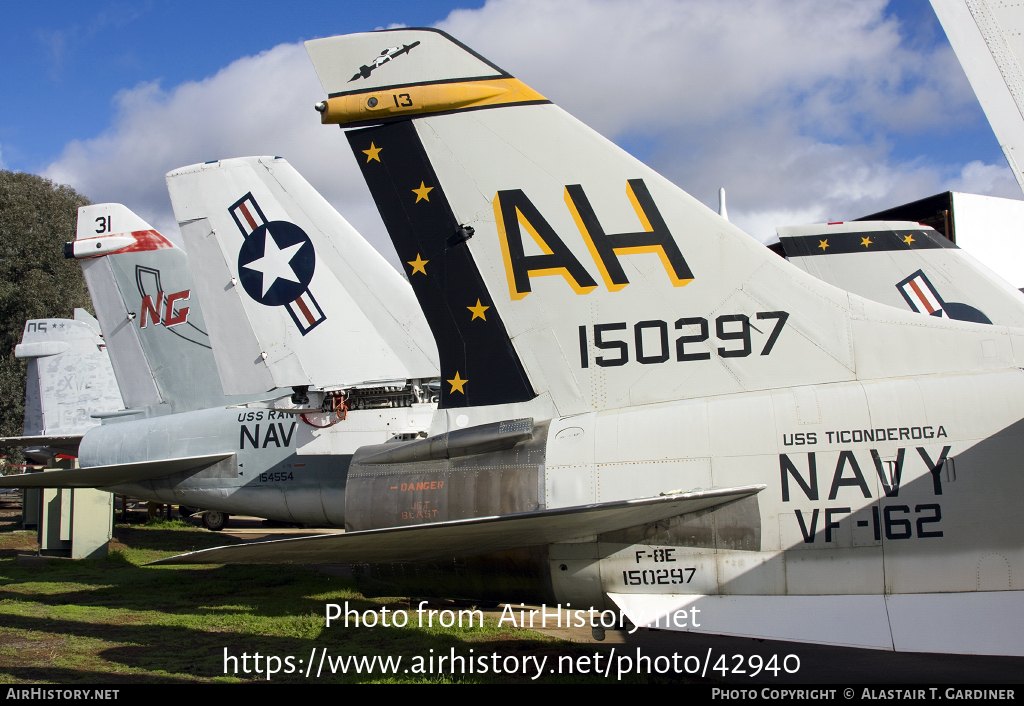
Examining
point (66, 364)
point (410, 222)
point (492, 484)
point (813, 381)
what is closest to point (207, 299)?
point (410, 222)

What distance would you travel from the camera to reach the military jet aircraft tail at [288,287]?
31.3 ft

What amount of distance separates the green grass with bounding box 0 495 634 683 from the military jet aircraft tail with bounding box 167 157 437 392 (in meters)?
→ 2.84

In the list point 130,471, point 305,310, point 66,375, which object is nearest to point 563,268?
point 305,310

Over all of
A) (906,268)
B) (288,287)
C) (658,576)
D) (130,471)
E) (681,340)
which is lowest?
(658,576)

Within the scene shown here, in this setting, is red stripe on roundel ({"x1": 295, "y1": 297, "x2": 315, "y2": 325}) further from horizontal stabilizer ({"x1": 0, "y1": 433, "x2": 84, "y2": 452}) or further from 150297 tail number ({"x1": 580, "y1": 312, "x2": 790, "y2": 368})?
horizontal stabilizer ({"x1": 0, "y1": 433, "x2": 84, "y2": 452})

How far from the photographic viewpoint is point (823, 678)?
543cm

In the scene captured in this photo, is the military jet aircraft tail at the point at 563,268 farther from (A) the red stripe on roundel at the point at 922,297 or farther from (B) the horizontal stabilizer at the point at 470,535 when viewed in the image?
(A) the red stripe on roundel at the point at 922,297

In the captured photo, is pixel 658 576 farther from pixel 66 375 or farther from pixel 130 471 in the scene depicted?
pixel 66 375

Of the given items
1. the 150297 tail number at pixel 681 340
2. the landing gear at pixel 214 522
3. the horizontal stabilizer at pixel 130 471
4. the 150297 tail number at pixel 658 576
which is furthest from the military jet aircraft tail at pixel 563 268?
the landing gear at pixel 214 522

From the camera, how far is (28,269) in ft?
126

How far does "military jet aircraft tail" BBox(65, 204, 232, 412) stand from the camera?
1177 cm

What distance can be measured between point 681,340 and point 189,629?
5.92 metres

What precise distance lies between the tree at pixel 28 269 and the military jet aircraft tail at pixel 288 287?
107 ft

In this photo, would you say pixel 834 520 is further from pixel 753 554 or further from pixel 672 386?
pixel 672 386
